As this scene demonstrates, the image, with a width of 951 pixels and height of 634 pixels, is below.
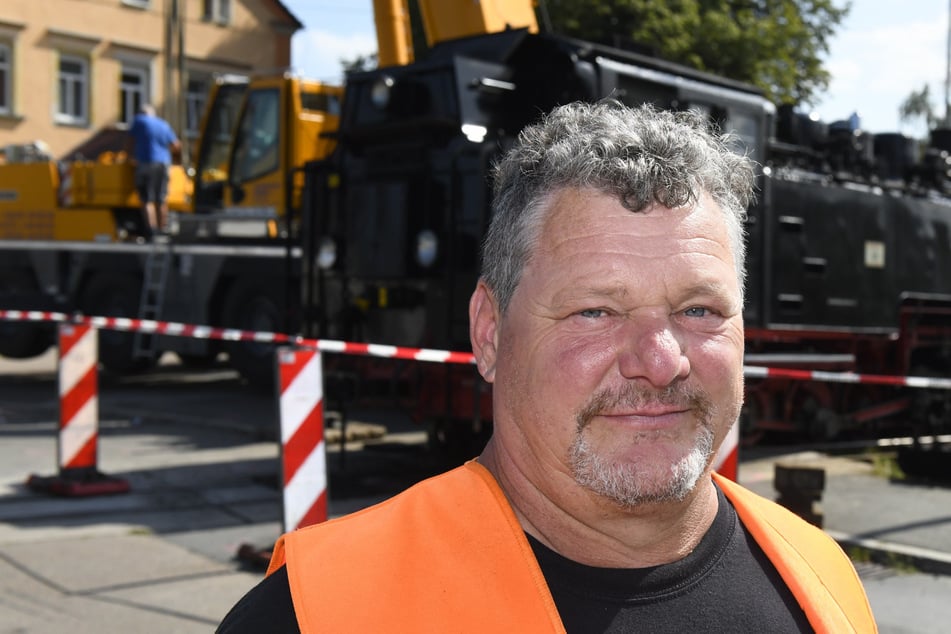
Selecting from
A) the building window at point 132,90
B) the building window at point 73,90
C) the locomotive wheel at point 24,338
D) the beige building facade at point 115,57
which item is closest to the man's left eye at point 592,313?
the locomotive wheel at point 24,338

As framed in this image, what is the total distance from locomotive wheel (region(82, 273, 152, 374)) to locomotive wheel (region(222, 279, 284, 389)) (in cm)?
178

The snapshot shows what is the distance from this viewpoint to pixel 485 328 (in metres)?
2.03

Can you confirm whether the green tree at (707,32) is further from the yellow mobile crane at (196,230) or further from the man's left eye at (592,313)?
the man's left eye at (592,313)

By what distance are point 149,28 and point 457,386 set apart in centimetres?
3089

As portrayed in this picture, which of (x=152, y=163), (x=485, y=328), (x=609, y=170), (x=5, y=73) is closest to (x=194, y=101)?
(x=5, y=73)

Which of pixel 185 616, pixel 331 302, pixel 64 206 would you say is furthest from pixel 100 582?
pixel 64 206

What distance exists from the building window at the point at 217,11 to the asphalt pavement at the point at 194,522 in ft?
91.9

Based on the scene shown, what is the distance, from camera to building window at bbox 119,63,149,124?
36156mm

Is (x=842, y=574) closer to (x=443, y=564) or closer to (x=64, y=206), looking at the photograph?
(x=443, y=564)

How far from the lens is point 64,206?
55.0 ft

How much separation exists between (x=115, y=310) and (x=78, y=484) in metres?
7.63

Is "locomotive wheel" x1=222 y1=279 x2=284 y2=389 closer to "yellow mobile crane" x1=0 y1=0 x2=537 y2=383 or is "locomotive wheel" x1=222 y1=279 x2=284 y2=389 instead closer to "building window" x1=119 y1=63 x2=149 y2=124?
"yellow mobile crane" x1=0 y1=0 x2=537 y2=383

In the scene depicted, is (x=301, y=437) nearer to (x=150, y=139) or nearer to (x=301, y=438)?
(x=301, y=438)

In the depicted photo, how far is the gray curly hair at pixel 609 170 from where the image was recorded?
1777mm
